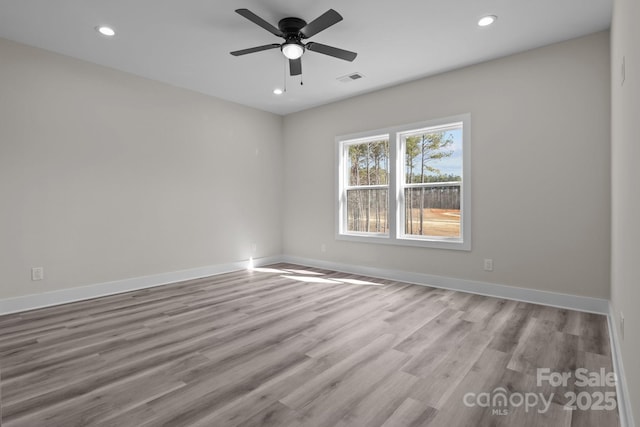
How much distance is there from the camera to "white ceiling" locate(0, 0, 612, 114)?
2803mm

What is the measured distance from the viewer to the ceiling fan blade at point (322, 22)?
2492mm

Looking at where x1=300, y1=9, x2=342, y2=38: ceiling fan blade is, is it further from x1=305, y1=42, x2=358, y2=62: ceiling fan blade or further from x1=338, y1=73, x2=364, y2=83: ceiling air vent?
x1=338, y1=73, x2=364, y2=83: ceiling air vent

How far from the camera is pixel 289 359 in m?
2.31

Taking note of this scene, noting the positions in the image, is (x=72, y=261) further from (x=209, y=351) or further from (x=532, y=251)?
(x=532, y=251)

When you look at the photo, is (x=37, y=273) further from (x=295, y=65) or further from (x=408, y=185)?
(x=408, y=185)

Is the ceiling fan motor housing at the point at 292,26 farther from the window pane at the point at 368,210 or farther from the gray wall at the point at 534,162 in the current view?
the window pane at the point at 368,210

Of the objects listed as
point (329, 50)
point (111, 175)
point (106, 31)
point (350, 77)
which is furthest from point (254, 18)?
point (111, 175)

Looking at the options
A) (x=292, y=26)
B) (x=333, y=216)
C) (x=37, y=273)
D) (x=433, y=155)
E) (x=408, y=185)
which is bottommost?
(x=37, y=273)

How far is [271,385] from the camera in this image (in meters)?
1.98

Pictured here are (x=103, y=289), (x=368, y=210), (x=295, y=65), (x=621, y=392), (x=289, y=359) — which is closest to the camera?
(x=621, y=392)

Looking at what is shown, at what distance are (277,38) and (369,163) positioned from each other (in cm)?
246

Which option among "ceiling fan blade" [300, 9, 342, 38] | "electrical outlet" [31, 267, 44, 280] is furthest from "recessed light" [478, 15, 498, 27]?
"electrical outlet" [31, 267, 44, 280]

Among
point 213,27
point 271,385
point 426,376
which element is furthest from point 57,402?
point 213,27

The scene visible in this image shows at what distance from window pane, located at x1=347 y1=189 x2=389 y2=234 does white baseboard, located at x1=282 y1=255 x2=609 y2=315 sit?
2.11 ft
